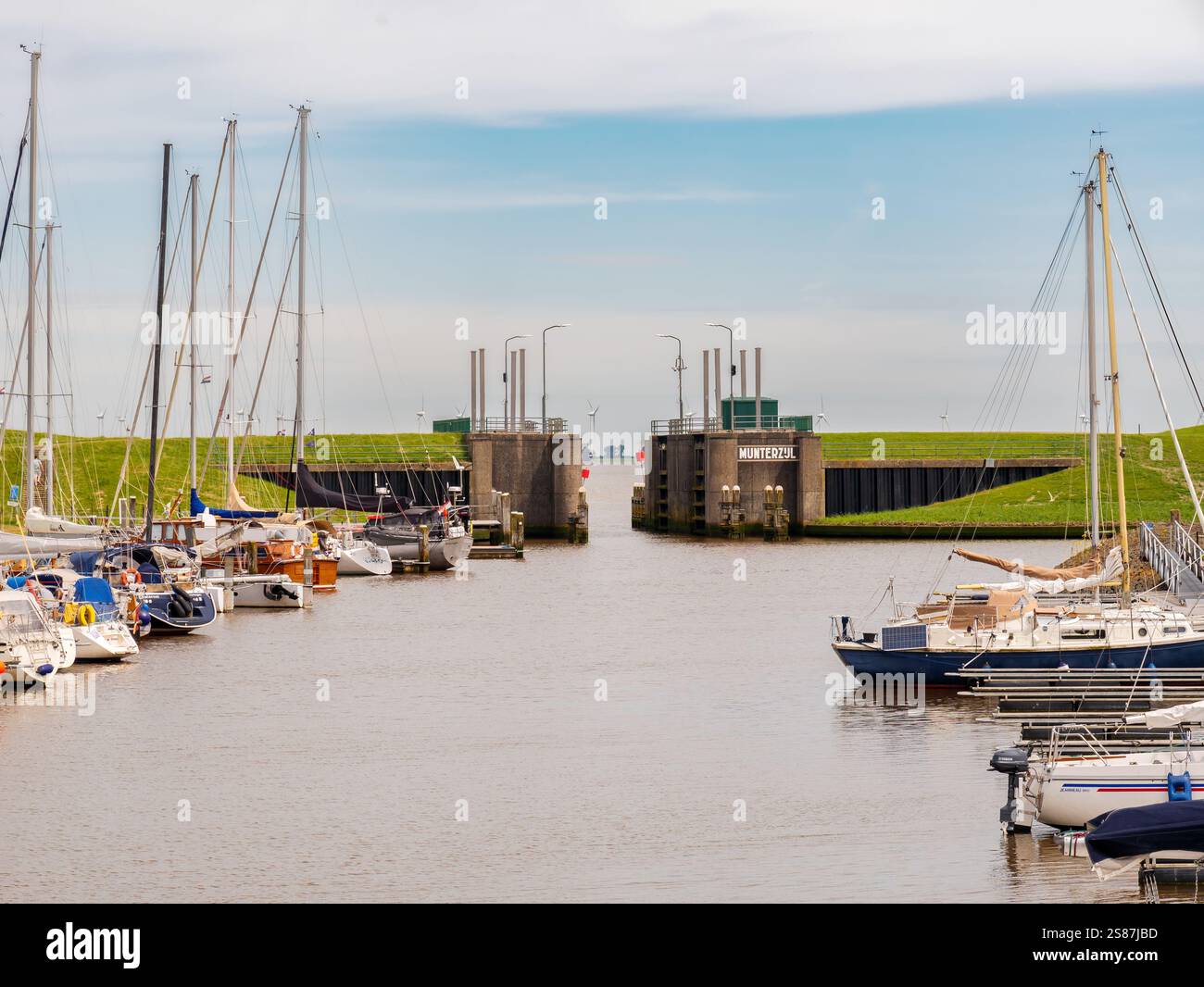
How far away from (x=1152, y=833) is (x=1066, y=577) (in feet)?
78.7

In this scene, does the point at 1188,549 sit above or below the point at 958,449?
below

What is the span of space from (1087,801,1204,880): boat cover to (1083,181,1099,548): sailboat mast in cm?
2108

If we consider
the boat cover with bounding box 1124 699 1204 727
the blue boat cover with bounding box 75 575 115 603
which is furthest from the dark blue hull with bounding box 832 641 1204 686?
the blue boat cover with bounding box 75 575 115 603

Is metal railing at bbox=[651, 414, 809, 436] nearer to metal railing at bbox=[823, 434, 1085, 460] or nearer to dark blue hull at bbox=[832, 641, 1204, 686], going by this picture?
metal railing at bbox=[823, 434, 1085, 460]

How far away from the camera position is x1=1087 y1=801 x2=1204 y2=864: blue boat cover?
20141 mm

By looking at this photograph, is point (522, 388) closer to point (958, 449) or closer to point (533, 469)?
point (533, 469)

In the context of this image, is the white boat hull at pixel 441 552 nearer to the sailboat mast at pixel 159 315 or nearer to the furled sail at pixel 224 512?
the furled sail at pixel 224 512

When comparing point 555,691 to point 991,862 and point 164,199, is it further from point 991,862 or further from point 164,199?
point 164,199

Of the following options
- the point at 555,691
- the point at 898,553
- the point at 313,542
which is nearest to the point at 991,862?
the point at 555,691

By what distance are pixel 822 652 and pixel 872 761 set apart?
16.8 metres

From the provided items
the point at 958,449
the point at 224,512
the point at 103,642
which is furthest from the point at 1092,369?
the point at 958,449

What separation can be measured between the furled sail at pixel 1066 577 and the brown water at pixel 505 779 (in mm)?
5847

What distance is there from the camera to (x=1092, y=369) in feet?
143
